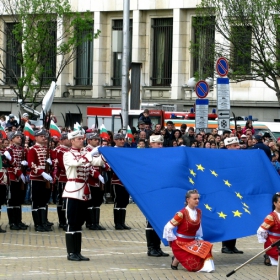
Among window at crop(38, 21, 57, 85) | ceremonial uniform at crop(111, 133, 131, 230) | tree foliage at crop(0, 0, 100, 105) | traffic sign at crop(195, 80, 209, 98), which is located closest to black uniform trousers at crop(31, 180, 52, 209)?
ceremonial uniform at crop(111, 133, 131, 230)

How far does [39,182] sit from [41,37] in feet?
85.8

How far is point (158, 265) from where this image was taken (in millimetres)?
13625

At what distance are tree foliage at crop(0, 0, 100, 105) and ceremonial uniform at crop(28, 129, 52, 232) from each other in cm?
2534

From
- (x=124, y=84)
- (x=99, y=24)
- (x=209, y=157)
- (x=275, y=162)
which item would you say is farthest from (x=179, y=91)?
(x=209, y=157)

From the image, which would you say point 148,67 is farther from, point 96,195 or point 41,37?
point 96,195

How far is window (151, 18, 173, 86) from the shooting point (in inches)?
1880

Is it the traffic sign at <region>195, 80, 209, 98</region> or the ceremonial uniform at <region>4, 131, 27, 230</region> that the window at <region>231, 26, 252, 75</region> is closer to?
the traffic sign at <region>195, 80, 209, 98</region>

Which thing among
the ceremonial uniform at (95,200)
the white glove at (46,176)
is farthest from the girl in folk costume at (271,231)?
the white glove at (46,176)

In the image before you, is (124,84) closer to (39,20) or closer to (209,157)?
(39,20)

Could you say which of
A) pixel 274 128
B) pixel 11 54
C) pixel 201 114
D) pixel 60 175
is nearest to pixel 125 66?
pixel 274 128

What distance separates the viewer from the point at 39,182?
1786 cm

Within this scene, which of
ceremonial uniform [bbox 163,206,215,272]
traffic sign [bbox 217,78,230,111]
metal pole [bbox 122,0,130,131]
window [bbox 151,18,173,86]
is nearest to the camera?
ceremonial uniform [bbox 163,206,215,272]

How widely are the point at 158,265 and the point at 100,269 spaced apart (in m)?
0.93

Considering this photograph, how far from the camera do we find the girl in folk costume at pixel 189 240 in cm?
1302
